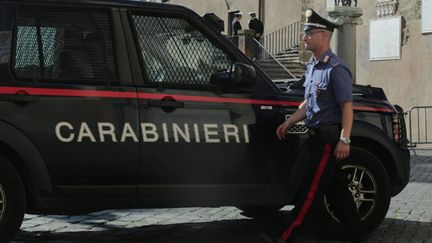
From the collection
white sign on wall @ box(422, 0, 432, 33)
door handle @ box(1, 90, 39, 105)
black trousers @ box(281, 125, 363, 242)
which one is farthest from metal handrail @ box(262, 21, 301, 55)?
door handle @ box(1, 90, 39, 105)

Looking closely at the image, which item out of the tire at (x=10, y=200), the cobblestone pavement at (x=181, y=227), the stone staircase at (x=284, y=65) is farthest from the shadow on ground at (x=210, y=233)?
the stone staircase at (x=284, y=65)

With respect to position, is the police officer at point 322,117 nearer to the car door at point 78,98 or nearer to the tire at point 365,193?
the tire at point 365,193

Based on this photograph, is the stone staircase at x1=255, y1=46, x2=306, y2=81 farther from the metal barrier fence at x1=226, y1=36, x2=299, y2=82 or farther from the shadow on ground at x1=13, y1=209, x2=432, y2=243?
the shadow on ground at x1=13, y1=209, x2=432, y2=243

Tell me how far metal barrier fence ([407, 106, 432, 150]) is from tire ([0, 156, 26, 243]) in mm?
12445

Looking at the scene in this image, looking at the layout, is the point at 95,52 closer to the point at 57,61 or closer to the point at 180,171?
the point at 57,61

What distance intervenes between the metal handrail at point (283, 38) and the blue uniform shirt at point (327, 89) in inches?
677

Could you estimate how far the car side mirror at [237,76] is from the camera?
4.86 meters

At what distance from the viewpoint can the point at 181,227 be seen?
20.1 feet

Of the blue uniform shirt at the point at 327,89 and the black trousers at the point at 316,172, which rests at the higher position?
the blue uniform shirt at the point at 327,89

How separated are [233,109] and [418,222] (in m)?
2.49

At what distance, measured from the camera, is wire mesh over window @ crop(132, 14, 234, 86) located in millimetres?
4906

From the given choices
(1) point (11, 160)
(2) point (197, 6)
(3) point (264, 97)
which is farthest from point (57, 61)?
(2) point (197, 6)

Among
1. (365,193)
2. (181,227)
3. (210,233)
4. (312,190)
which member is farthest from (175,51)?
(365,193)

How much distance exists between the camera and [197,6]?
2927 centimetres
